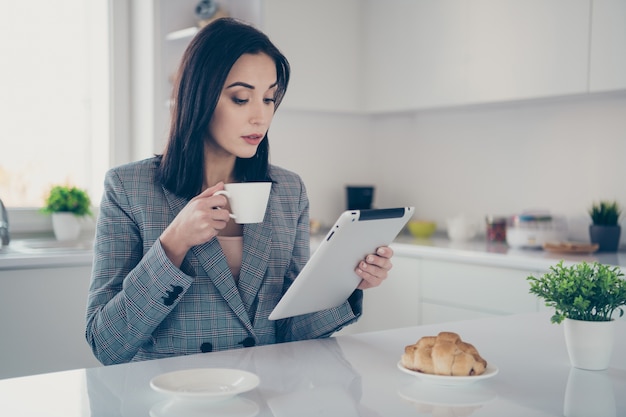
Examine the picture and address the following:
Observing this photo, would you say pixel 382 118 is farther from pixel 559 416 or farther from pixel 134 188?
pixel 559 416

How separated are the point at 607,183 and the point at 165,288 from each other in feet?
8.06

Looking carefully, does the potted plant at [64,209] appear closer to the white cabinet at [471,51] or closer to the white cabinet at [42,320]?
the white cabinet at [42,320]

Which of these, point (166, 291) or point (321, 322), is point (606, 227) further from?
point (166, 291)

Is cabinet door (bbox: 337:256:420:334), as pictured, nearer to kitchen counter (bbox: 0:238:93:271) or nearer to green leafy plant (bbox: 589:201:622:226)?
green leafy plant (bbox: 589:201:622:226)

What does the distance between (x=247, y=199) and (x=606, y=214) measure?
2243mm

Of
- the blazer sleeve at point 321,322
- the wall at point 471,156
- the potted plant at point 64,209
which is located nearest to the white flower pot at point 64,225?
the potted plant at point 64,209

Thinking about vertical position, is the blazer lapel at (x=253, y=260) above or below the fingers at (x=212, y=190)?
below

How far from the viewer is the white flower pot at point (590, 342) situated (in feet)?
4.06

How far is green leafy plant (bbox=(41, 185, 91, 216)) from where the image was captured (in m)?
3.34

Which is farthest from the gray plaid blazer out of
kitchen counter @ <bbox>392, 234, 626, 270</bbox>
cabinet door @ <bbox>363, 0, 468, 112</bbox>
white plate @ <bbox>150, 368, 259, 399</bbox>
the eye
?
cabinet door @ <bbox>363, 0, 468, 112</bbox>

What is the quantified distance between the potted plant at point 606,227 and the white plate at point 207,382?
243 centimetres

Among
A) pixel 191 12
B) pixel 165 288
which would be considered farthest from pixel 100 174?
pixel 165 288

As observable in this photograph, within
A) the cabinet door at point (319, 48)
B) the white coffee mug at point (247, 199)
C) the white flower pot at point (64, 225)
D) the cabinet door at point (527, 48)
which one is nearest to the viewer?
the white coffee mug at point (247, 199)

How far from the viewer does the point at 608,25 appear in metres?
2.92
